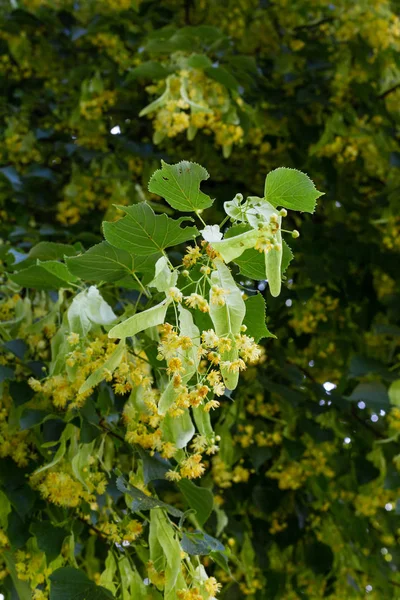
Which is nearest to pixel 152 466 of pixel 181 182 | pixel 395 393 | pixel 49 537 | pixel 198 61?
pixel 49 537

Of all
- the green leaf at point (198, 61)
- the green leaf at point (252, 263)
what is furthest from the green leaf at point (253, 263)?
the green leaf at point (198, 61)

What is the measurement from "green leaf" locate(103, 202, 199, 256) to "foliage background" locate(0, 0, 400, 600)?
2.29ft

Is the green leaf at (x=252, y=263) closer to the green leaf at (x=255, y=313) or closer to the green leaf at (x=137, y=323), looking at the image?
the green leaf at (x=255, y=313)

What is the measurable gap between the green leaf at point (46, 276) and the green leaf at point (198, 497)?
41 centimetres

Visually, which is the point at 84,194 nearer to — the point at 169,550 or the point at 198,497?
the point at 198,497

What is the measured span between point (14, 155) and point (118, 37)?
0.56 m

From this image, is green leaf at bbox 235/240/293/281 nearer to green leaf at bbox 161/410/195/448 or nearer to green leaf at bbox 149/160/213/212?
green leaf at bbox 149/160/213/212

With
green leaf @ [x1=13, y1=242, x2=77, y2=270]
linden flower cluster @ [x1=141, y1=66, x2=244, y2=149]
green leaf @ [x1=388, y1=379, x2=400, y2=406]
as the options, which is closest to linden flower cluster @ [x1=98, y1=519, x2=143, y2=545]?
green leaf @ [x1=13, y1=242, x2=77, y2=270]

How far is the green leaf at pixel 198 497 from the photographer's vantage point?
1.26 meters

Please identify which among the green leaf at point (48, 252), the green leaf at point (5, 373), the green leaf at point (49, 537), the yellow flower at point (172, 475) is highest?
the green leaf at point (48, 252)

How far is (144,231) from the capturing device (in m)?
1.05

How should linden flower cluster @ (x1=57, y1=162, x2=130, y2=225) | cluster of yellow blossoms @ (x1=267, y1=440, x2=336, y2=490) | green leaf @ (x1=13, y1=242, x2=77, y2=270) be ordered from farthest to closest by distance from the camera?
linden flower cluster @ (x1=57, y1=162, x2=130, y2=225)
cluster of yellow blossoms @ (x1=267, y1=440, x2=336, y2=490)
green leaf @ (x1=13, y1=242, x2=77, y2=270)

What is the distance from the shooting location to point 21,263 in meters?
1.53

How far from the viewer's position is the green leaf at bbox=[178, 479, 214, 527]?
49.5 inches
